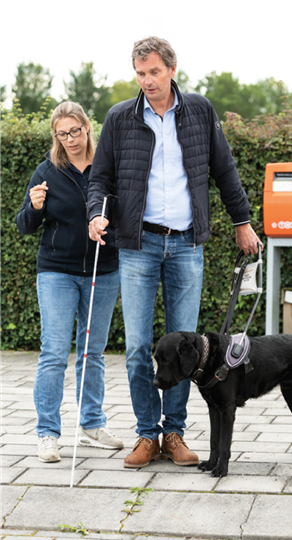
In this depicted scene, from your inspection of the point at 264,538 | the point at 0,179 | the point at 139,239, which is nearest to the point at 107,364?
the point at 0,179

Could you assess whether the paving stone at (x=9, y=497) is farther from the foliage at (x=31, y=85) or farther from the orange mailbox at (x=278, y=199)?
the foliage at (x=31, y=85)

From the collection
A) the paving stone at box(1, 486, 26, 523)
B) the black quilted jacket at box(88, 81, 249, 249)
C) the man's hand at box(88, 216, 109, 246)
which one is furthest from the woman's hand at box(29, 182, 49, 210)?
the paving stone at box(1, 486, 26, 523)

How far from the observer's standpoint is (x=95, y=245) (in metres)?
4.23

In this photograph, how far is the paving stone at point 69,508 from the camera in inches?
127

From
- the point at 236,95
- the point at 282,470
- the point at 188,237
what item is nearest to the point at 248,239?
the point at 188,237

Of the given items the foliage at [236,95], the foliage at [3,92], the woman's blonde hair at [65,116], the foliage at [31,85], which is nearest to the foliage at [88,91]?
the foliage at [31,85]

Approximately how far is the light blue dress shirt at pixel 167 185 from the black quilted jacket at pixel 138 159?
4cm

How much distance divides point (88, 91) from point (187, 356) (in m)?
48.3

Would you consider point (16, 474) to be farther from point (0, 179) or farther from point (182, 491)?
point (0, 179)

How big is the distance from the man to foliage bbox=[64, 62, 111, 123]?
46481 millimetres

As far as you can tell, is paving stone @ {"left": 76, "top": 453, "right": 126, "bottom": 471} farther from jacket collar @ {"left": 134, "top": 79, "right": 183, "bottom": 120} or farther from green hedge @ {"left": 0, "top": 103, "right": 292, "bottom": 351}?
green hedge @ {"left": 0, "top": 103, "right": 292, "bottom": 351}

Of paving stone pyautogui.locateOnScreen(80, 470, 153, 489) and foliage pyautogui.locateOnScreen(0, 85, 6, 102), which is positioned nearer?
paving stone pyautogui.locateOnScreen(80, 470, 153, 489)

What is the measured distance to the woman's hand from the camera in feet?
13.4

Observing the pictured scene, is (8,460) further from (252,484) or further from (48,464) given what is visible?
(252,484)
